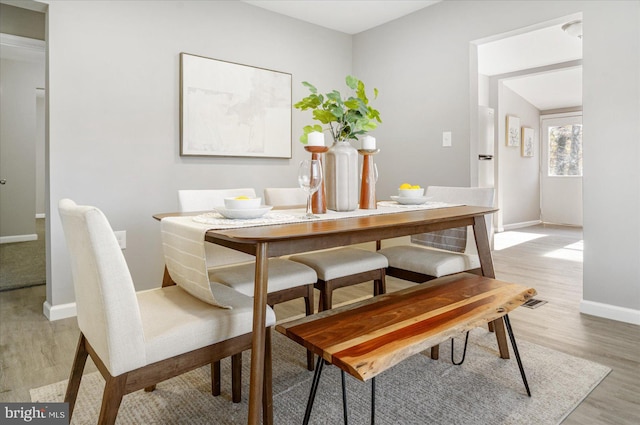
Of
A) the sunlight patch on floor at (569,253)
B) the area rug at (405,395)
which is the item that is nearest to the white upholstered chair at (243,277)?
the area rug at (405,395)

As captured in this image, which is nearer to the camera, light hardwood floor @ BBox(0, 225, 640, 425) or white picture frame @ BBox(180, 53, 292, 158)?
light hardwood floor @ BBox(0, 225, 640, 425)

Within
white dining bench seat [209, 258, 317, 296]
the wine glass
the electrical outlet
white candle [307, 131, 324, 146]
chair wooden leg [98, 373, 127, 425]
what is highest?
white candle [307, 131, 324, 146]

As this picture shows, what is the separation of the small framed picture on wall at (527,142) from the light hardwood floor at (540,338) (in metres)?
3.75

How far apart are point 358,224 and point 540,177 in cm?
740

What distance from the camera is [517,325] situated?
2396 mm

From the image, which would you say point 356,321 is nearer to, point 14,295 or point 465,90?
point 465,90

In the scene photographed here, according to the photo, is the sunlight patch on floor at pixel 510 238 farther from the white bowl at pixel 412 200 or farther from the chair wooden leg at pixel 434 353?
the chair wooden leg at pixel 434 353

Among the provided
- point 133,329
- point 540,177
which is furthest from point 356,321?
point 540,177

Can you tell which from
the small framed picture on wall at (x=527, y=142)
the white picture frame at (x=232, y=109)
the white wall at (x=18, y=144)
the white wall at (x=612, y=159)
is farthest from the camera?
the small framed picture on wall at (x=527, y=142)

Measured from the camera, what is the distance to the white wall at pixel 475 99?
2.38 m

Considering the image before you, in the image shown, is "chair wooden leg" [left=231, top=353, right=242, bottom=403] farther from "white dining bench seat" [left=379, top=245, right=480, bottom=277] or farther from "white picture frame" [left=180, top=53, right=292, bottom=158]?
"white picture frame" [left=180, top=53, right=292, bottom=158]

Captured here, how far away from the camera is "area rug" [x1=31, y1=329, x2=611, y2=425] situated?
1.48 m

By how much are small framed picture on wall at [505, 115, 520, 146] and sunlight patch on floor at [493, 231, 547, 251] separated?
1570mm

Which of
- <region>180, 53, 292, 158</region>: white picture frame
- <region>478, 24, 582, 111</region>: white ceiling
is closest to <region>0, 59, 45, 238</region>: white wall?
<region>180, 53, 292, 158</region>: white picture frame
